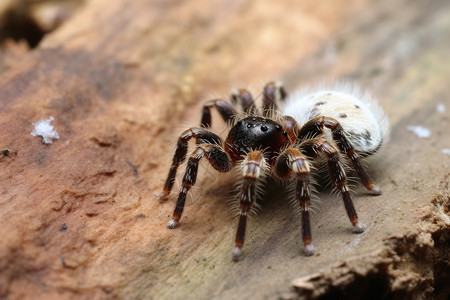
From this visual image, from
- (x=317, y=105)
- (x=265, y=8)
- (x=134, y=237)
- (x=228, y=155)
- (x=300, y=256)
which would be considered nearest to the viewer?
(x=300, y=256)

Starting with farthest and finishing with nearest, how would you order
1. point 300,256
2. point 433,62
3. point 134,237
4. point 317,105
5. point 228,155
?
point 433,62, point 317,105, point 228,155, point 134,237, point 300,256

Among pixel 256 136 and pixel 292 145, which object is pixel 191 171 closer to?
pixel 256 136

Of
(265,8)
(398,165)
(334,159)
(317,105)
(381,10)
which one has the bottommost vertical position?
(334,159)

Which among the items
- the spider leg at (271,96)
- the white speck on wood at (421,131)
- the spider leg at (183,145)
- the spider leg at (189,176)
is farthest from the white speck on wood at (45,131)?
the white speck on wood at (421,131)

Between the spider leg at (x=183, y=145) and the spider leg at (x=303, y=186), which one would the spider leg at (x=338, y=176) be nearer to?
the spider leg at (x=303, y=186)

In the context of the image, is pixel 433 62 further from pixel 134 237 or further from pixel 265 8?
pixel 134 237

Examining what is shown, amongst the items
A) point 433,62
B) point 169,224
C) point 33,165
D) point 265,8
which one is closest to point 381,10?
point 433,62
